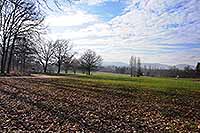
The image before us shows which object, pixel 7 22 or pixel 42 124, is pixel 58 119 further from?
pixel 7 22

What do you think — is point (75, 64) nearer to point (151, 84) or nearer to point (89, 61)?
point (89, 61)

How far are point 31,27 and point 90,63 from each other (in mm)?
54610

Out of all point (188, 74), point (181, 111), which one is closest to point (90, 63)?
point (188, 74)

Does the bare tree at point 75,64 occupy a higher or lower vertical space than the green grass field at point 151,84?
higher

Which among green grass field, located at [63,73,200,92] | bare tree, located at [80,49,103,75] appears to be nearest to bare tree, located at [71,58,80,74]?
bare tree, located at [80,49,103,75]

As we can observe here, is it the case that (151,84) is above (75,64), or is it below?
below

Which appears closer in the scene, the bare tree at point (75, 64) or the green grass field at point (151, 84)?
the green grass field at point (151, 84)

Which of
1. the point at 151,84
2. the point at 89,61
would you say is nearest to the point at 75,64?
the point at 89,61

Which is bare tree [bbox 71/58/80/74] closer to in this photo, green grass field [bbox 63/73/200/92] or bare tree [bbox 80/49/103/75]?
bare tree [bbox 80/49/103/75]

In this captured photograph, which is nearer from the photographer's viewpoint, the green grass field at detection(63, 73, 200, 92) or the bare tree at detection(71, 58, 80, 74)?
the green grass field at detection(63, 73, 200, 92)

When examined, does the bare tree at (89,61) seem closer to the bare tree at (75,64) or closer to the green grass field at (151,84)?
the bare tree at (75,64)

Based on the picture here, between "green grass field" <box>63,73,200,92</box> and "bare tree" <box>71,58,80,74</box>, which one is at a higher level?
"bare tree" <box>71,58,80,74</box>

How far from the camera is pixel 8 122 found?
918 centimetres

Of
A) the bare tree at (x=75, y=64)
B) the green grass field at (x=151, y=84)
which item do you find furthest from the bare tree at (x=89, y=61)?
the green grass field at (x=151, y=84)
